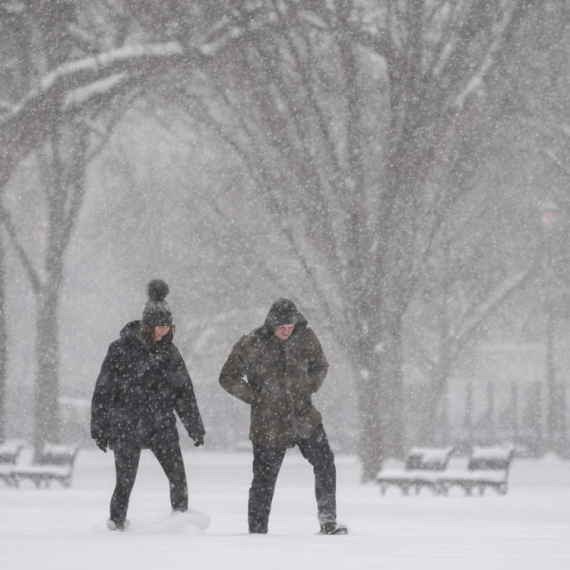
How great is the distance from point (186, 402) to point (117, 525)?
3.17ft

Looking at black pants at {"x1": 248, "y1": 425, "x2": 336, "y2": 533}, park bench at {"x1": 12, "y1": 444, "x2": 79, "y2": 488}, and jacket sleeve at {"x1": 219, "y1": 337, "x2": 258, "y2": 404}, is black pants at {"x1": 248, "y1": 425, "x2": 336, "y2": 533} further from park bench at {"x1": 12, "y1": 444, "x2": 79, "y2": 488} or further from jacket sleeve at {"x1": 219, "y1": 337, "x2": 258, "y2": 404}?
park bench at {"x1": 12, "y1": 444, "x2": 79, "y2": 488}

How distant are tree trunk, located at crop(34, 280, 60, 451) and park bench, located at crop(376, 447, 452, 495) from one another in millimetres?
7080

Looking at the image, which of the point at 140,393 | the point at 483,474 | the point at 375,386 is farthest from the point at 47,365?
the point at 140,393

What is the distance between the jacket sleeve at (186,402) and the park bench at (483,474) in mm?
9690

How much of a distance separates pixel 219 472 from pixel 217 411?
37.3 ft

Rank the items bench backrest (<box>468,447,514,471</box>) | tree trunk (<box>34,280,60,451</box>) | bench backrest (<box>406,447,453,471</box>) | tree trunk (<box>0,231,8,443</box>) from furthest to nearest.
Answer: tree trunk (<box>34,280,60,451</box>) → tree trunk (<box>0,231,8,443</box>) → bench backrest (<box>468,447,514,471</box>) → bench backrest (<box>406,447,453,471</box>)

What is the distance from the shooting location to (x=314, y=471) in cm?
948

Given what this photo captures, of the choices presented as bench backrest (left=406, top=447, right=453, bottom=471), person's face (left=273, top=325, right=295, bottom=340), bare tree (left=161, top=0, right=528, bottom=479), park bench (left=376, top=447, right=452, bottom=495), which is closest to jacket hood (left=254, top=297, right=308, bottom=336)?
person's face (left=273, top=325, right=295, bottom=340)

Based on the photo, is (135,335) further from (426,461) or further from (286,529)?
(426,461)

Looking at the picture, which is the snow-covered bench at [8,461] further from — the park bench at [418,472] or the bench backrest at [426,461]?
the bench backrest at [426,461]

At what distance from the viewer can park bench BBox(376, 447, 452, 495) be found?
18453 mm

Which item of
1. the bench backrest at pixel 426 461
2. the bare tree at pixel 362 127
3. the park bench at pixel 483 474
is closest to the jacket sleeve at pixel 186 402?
the park bench at pixel 483 474

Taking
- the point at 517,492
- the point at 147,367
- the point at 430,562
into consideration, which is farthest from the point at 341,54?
the point at 430,562

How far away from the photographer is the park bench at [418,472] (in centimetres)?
1845
